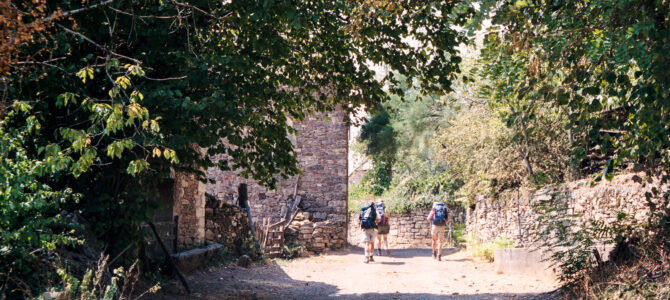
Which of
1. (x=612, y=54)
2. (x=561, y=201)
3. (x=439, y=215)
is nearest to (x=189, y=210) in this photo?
(x=439, y=215)

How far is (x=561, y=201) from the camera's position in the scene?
10195mm

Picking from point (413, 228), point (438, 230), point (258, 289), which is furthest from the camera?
point (413, 228)

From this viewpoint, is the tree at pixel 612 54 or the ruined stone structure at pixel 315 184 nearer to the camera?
the tree at pixel 612 54

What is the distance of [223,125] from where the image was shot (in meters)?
7.21

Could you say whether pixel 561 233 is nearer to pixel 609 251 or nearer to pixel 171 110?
pixel 609 251

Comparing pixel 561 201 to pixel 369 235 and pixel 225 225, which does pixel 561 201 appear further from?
pixel 225 225

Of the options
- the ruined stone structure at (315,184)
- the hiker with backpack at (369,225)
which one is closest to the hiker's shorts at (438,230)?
the hiker with backpack at (369,225)

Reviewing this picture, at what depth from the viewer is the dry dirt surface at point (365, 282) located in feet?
29.9

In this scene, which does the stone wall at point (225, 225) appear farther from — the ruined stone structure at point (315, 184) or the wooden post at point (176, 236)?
the ruined stone structure at point (315, 184)

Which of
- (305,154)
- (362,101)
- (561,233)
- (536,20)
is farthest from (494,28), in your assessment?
(305,154)

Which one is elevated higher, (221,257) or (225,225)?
(225,225)

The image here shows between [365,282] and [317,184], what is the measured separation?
8.80m

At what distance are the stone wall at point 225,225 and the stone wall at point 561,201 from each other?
704 cm

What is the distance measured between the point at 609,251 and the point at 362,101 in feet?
14.1
